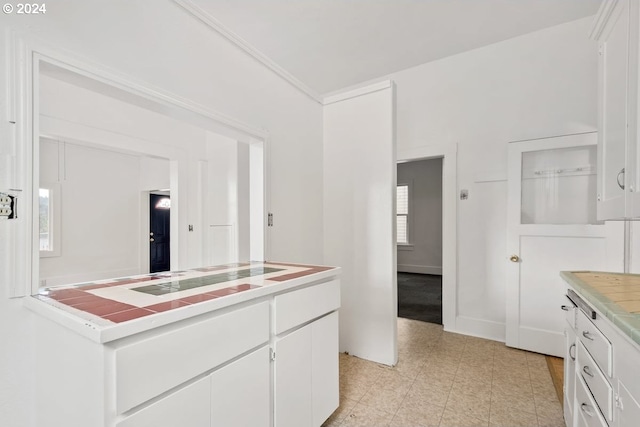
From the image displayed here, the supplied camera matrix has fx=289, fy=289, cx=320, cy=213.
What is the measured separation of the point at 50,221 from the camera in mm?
4316

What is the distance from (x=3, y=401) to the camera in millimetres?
1091

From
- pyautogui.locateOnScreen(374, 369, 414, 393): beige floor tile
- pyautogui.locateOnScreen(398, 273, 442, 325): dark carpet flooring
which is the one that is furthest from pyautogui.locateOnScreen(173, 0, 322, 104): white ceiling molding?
pyautogui.locateOnScreen(398, 273, 442, 325): dark carpet flooring

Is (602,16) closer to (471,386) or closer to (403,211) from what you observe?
(471,386)

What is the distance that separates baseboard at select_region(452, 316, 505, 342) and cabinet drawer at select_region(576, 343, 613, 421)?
1756 mm

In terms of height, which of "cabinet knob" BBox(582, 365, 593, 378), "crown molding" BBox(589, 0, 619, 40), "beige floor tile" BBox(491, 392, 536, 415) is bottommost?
"beige floor tile" BBox(491, 392, 536, 415)

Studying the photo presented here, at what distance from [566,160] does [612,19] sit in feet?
5.02

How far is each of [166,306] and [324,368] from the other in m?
1.08

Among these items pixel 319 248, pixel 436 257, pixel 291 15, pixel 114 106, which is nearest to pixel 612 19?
pixel 291 15

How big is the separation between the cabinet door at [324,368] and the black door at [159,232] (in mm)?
5444

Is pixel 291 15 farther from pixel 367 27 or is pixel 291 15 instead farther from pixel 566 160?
pixel 566 160

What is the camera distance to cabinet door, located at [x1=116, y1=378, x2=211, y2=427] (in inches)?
33.7

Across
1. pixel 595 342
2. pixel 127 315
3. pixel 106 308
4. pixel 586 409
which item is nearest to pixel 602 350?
pixel 595 342

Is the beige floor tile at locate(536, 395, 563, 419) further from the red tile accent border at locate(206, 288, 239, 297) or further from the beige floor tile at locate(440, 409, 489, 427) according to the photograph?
the red tile accent border at locate(206, 288, 239, 297)

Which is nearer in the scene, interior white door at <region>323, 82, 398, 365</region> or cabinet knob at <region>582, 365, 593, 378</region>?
cabinet knob at <region>582, 365, 593, 378</region>
